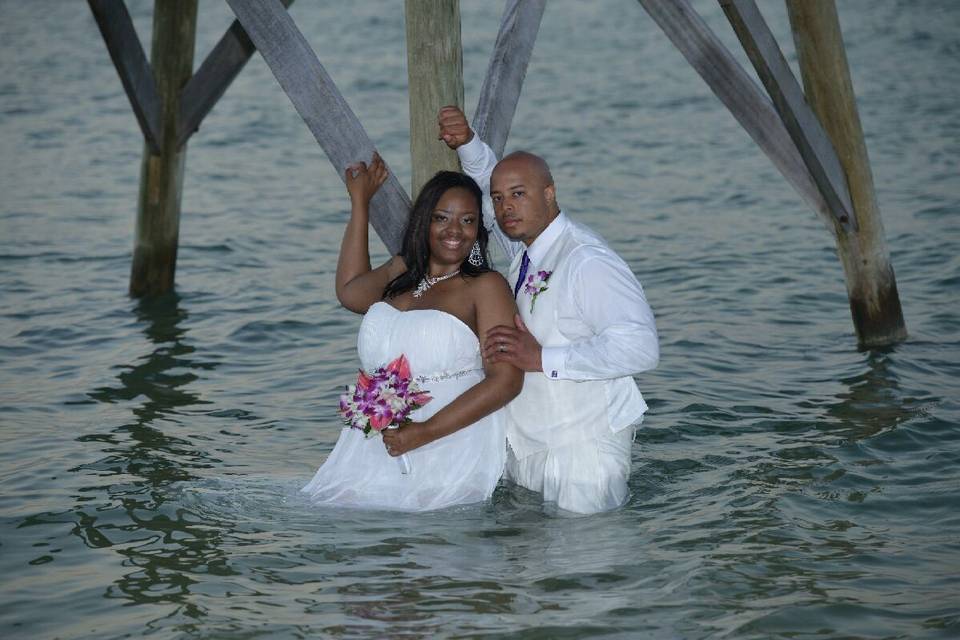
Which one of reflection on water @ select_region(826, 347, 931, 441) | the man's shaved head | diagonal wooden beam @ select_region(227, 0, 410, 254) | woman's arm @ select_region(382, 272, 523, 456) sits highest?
diagonal wooden beam @ select_region(227, 0, 410, 254)

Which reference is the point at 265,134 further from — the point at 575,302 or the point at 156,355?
the point at 575,302

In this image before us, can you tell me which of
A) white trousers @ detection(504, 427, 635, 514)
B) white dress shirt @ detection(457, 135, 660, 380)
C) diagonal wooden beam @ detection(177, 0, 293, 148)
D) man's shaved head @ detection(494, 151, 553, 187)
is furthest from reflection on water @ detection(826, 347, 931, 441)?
diagonal wooden beam @ detection(177, 0, 293, 148)

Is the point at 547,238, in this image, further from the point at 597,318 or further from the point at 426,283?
the point at 426,283

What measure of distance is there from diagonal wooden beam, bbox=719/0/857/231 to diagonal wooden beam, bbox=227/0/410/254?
6.69ft

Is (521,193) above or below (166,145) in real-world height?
below

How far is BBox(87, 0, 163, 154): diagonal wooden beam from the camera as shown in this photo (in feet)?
27.3

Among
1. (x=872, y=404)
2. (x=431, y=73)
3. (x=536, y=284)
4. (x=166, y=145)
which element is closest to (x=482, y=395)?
(x=536, y=284)

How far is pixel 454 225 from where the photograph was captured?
17.4ft

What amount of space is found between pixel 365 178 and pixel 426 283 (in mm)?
536

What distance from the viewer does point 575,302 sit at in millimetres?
5156

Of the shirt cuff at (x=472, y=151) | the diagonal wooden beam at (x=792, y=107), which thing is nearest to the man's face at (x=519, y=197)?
the shirt cuff at (x=472, y=151)

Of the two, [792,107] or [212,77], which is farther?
[212,77]

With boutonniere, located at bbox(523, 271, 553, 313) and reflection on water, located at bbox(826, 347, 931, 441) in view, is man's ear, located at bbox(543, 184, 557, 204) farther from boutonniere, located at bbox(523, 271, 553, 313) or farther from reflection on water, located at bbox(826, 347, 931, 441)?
reflection on water, located at bbox(826, 347, 931, 441)

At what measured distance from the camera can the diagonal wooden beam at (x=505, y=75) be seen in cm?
586
